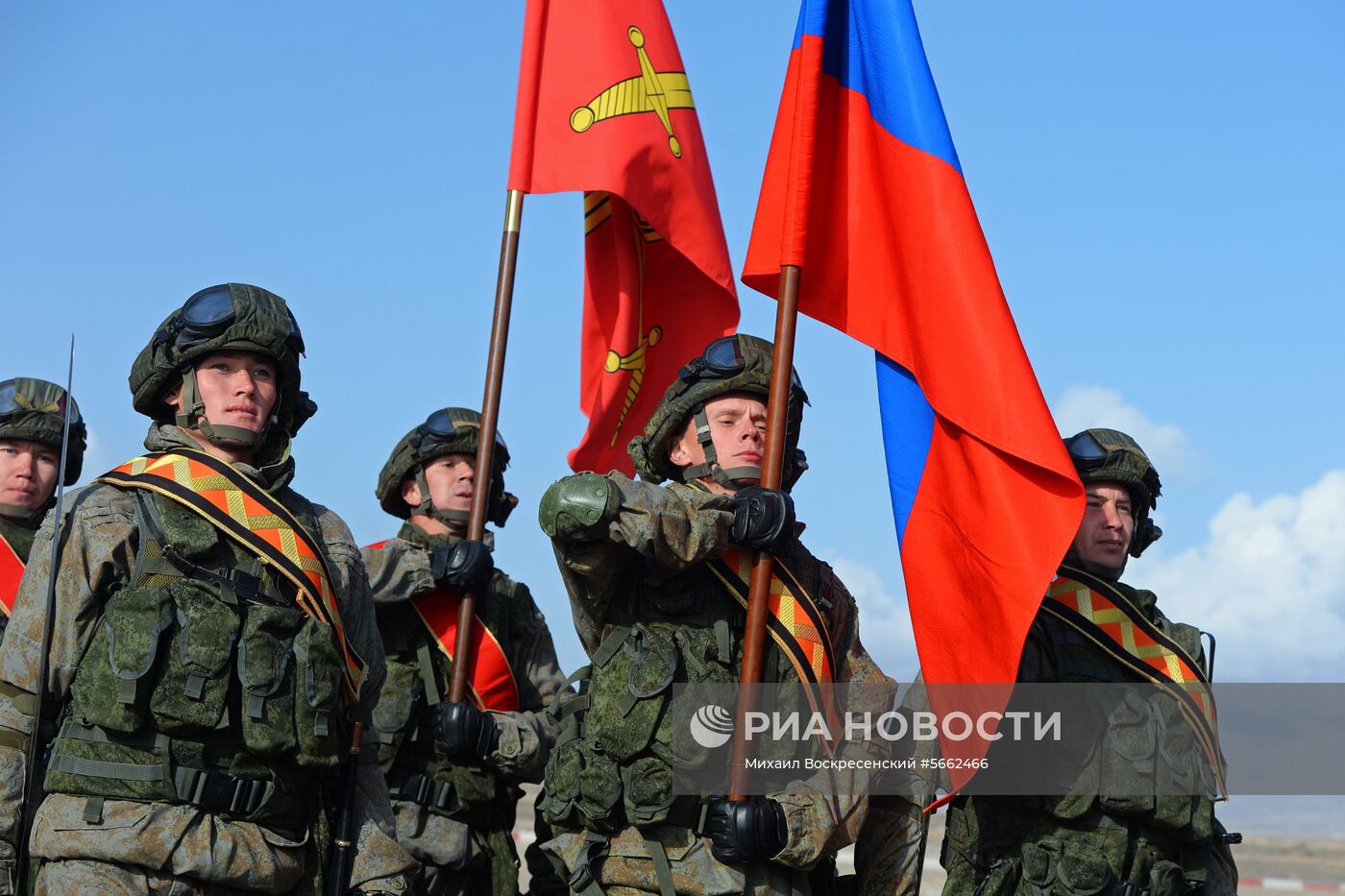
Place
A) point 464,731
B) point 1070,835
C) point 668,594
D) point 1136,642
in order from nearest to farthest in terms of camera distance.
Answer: point 668,594 → point 464,731 → point 1070,835 → point 1136,642

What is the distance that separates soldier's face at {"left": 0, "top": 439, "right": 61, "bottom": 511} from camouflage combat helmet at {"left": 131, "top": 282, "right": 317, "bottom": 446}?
9.11ft

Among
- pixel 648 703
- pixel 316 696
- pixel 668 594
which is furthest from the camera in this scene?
pixel 668 594

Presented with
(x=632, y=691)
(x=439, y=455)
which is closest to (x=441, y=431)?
(x=439, y=455)

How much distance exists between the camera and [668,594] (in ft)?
24.7

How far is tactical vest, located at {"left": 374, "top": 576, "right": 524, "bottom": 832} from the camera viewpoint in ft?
30.5

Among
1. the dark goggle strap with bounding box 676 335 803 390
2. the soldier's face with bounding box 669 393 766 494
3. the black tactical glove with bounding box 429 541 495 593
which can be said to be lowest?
the black tactical glove with bounding box 429 541 495 593

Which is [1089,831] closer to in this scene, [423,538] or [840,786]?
[840,786]

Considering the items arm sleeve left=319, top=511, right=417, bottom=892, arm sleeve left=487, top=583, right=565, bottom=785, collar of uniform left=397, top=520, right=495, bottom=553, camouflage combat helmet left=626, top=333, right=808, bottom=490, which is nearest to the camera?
arm sleeve left=319, top=511, right=417, bottom=892

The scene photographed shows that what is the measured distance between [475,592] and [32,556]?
2925 millimetres

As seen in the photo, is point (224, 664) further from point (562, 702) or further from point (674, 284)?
point (674, 284)

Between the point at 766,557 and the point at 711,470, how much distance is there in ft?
2.62

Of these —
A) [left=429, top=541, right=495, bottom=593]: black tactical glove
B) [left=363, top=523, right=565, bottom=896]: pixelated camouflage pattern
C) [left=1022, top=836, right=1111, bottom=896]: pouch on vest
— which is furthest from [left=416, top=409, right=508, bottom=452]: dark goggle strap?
[left=1022, top=836, right=1111, bottom=896]: pouch on vest

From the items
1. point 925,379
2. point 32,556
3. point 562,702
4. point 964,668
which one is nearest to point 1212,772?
point 964,668

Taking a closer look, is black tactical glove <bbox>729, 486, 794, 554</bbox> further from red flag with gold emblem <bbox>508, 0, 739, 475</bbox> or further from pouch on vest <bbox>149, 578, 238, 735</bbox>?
red flag with gold emblem <bbox>508, 0, 739, 475</bbox>
